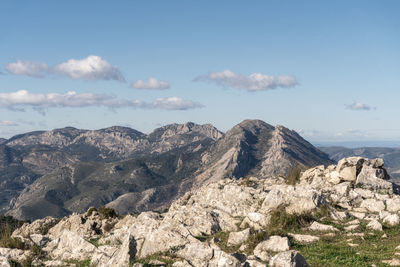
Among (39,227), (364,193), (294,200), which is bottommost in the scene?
(39,227)

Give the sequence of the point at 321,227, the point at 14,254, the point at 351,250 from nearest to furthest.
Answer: the point at 351,250 < the point at 321,227 < the point at 14,254

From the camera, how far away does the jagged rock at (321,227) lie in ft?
108

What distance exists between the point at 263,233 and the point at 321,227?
693 centimetres

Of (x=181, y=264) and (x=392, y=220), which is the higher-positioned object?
(x=392, y=220)

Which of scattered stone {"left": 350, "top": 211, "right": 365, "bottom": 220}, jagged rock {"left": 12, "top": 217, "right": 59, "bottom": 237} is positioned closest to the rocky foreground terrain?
scattered stone {"left": 350, "top": 211, "right": 365, "bottom": 220}

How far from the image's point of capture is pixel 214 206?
46.3 metres

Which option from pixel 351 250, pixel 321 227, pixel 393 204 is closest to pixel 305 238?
pixel 321 227

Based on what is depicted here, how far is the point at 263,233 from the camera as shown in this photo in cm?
3095

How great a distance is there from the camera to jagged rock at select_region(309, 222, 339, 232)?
108ft

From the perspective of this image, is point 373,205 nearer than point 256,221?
No

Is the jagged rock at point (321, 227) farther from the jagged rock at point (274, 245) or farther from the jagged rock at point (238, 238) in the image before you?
the jagged rock at point (238, 238)

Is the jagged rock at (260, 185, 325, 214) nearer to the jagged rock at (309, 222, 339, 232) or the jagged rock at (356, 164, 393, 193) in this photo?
the jagged rock at (309, 222, 339, 232)

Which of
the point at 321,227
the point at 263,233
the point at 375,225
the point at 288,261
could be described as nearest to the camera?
the point at 288,261

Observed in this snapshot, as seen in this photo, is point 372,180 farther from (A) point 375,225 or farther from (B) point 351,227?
(B) point 351,227
